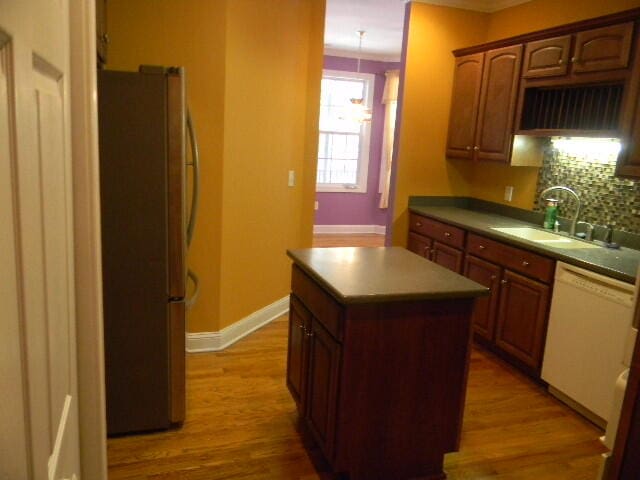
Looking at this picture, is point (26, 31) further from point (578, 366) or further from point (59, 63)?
point (578, 366)

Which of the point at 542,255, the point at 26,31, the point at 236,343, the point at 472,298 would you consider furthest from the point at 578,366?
the point at 26,31

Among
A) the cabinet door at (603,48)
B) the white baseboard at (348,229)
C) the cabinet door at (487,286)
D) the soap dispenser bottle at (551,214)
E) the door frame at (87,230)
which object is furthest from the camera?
the white baseboard at (348,229)

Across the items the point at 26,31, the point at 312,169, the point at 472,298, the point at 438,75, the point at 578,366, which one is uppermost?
the point at 438,75

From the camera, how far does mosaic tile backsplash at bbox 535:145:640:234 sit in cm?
316

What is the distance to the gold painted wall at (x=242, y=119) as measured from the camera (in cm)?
297

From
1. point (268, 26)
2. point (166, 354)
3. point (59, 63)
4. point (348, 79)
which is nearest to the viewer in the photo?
point (59, 63)

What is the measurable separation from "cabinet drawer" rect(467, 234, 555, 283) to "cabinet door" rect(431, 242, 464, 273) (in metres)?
0.14

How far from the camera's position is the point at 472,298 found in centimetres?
204

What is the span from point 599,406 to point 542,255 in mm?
877

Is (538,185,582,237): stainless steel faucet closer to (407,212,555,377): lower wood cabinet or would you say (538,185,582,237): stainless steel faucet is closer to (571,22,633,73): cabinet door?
(407,212,555,377): lower wood cabinet

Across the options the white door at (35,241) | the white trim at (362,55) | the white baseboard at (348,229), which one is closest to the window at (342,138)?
the white trim at (362,55)

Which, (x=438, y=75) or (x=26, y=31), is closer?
(x=26, y=31)

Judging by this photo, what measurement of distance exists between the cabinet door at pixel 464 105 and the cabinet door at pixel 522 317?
140cm

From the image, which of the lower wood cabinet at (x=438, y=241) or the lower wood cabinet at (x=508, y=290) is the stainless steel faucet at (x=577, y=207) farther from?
the lower wood cabinet at (x=438, y=241)
